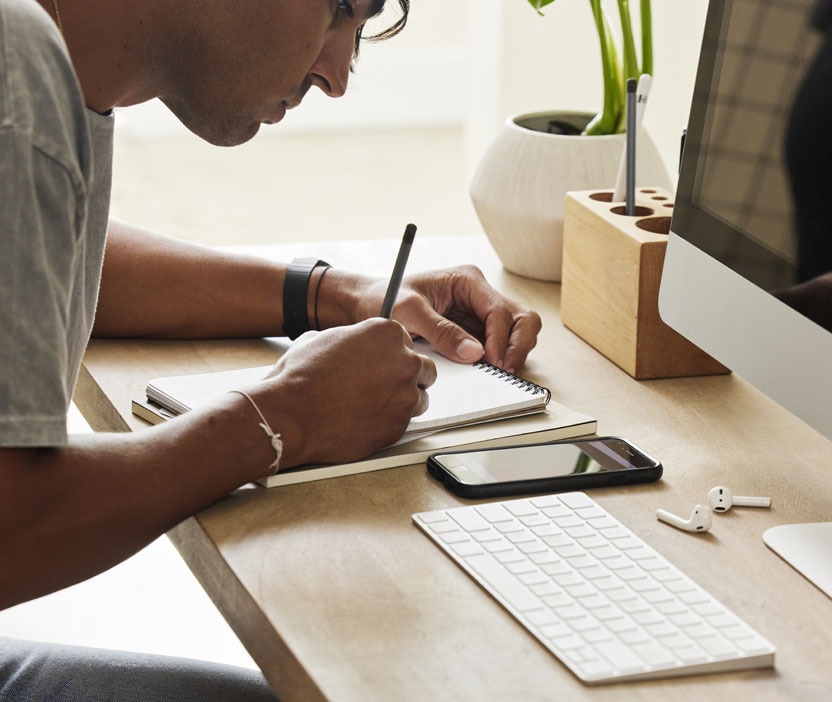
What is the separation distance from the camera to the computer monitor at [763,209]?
2.69ft

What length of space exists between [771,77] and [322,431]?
0.45 meters

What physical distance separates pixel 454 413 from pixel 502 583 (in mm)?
272

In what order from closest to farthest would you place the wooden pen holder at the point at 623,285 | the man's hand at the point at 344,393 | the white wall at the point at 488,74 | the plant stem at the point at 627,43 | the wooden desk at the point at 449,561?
1. the wooden desk at the point at 449,561
2. the man's hand at the point at 344,393
3. the wooden pen holder at the point at 623,285
4. the plant stem at the point at 627,43
5. the white wall at the point at 488,74

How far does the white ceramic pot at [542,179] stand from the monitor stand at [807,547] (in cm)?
63

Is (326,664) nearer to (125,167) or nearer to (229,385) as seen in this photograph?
(229,385)

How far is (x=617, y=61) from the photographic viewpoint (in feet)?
4.57

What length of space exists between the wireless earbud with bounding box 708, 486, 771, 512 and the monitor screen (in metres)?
0.15

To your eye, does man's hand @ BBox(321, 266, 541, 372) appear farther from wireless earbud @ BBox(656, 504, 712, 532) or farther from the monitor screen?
wireless earbud @ BBox(656, 504, 712, 532)

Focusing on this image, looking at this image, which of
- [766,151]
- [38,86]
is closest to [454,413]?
[766,151]

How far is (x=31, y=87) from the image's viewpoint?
2.34 ft

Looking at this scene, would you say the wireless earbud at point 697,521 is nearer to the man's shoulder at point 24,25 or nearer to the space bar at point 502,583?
the space bar at point 502,583

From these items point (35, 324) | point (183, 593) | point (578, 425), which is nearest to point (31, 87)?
point (35, 324)

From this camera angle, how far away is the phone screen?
2.87 feet

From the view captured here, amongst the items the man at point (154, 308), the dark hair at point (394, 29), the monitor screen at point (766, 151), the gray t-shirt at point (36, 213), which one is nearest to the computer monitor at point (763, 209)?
the monitor screen at point (766, 151)
